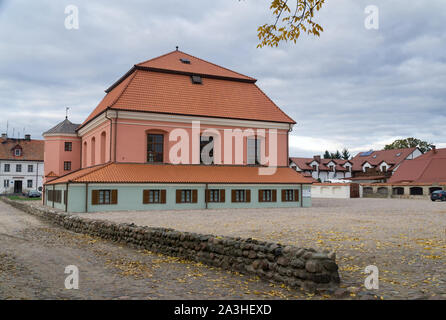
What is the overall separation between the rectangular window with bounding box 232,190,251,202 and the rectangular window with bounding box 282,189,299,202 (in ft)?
10.9

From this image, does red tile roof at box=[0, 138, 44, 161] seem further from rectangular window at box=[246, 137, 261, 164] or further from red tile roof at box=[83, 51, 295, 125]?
rectangular window at box=[246, 137, 261, 164]

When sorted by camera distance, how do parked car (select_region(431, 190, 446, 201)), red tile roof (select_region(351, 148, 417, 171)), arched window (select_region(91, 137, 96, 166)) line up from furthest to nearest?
red tile roof (select_region(351, 148, 417, 171)) → parked car (select_region(431, 190, 446, 201)) → arched window (select_region(91, 137, 96, 166))

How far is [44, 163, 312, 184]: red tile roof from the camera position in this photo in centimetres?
2701

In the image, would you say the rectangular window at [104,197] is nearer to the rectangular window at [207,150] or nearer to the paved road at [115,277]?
the rectangular window at [207,150]

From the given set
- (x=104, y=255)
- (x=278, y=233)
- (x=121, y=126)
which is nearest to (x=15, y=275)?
(x=104, y=255)

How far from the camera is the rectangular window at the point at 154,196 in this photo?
2775cm

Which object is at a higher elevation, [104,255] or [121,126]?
[121,126]

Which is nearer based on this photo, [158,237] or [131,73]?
[158,237]

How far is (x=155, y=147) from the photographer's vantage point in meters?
30.8

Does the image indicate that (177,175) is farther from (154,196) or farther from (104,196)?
(104,196)

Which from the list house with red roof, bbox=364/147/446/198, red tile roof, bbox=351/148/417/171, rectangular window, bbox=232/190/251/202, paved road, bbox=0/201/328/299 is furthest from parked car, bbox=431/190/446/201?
paved road, bbox=0/201/328/299
